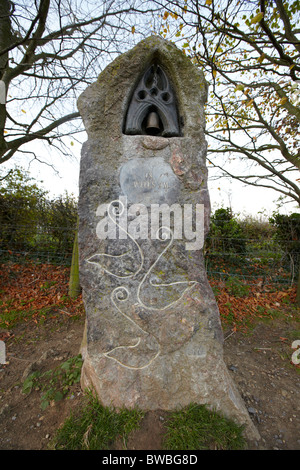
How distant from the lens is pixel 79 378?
6.72ft

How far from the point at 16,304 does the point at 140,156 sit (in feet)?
10.7

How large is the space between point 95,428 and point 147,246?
1.28 meters

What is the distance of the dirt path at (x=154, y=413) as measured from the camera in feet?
5.32

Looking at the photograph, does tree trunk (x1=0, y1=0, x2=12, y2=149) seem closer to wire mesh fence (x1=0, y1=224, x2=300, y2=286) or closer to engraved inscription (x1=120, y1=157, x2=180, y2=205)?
wire mesh fence (x1=0, y1=224, x2=300, y2=286)

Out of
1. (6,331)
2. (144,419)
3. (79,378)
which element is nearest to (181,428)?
(144,419)

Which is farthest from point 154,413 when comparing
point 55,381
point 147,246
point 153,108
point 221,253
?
point 221,253

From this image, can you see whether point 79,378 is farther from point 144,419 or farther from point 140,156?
point 140,156

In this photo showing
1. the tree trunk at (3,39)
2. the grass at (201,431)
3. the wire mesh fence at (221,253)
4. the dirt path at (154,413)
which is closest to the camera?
the grass at (201,431)

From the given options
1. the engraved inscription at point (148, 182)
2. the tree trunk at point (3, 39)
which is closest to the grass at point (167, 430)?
the engraved inscription at point (148, 182)

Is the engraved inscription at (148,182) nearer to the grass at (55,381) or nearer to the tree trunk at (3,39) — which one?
the grass at (55,381)

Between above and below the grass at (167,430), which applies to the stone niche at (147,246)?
above

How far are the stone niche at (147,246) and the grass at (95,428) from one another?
0.07 metres

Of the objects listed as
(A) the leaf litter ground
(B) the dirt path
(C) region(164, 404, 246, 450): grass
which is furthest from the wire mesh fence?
(C) region(164, 404, 246, 450): grass

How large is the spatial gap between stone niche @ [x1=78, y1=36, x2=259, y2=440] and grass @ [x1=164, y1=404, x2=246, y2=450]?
2.5 inches
